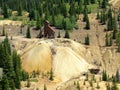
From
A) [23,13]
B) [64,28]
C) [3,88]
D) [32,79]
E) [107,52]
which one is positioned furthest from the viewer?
[23,13]

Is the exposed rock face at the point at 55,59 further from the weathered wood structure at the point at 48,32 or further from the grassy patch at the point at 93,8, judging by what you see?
the grassy patch at the point at 93,8

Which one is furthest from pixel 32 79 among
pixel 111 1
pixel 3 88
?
pixel 111 1

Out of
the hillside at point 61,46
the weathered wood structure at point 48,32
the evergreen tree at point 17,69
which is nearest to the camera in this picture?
the evergreen tree at point 17,69

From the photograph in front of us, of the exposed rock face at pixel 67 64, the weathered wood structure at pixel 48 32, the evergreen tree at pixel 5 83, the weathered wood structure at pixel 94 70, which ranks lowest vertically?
the weathered wood structure at pixel 94 70

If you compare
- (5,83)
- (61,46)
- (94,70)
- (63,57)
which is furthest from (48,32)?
(5,83)

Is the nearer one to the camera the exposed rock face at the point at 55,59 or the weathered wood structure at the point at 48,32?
the exposed rock face at the point at 55,59

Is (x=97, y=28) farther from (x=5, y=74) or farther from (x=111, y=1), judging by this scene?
(x=5, y=74)

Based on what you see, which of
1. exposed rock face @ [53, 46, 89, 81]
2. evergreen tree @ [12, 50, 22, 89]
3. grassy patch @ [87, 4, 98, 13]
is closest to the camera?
evergreen tree @ [12, 50, 22, 89]

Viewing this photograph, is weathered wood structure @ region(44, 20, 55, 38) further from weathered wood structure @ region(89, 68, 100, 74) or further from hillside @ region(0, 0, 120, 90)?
weathered wood structure @ region(89, 68, 100, 74)

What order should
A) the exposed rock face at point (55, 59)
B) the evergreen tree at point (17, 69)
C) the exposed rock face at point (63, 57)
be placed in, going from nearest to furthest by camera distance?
the evergreen tree at point (17, 69)
the exposed rock face at point (55, 59)
the exposed rock face at point (63, 57)

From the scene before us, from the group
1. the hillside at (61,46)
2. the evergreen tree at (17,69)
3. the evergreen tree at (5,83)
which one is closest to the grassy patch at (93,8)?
the hillside at (61,46)

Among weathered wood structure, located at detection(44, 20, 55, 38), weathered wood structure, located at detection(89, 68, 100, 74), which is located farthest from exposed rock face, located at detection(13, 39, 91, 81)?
weathered wood structure, located at detection(44, 20, 55, 38)
